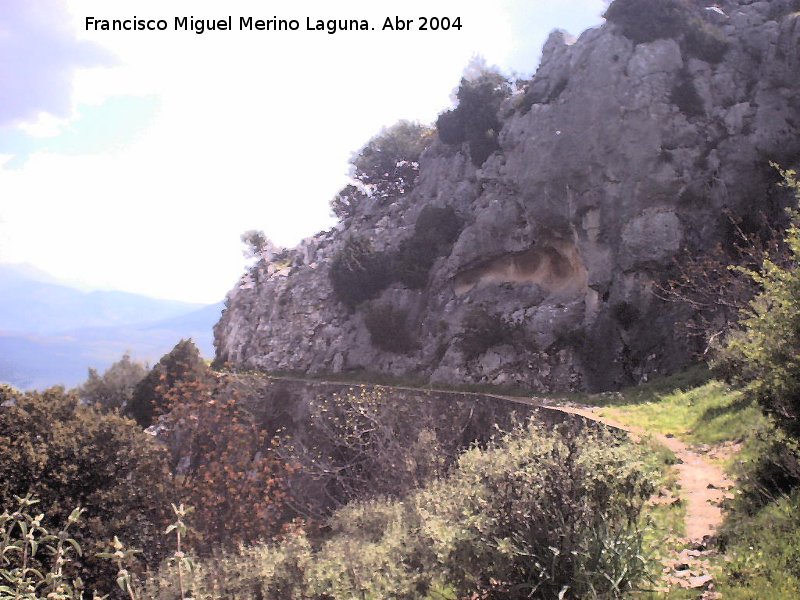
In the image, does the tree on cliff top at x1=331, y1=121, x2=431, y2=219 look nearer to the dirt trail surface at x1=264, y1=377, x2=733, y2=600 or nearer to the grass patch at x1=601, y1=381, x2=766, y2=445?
the grass patch at x1=601, y1=381, x2=766, y2=445

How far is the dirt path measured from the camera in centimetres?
564

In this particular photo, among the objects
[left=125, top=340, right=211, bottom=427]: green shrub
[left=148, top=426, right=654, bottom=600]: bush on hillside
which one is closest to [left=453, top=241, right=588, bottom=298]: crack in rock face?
[left=125, top=340, right=211, bottom=427]: green shrub

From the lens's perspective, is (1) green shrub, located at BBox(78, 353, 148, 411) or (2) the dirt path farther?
(1) green shrub, located at BBox(78, 353, 148, 411)

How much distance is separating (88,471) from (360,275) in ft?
71.9

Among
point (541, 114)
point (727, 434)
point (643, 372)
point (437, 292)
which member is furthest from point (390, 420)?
point (541, 114)

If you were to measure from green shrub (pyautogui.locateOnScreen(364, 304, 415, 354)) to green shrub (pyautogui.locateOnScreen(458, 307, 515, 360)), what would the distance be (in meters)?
3.24

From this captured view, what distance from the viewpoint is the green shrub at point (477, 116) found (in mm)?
31000

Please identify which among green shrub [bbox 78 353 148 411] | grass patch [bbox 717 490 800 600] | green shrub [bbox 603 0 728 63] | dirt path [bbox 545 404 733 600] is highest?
green shrub [bbox 603 0 728 63]

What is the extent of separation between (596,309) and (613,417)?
10283mm

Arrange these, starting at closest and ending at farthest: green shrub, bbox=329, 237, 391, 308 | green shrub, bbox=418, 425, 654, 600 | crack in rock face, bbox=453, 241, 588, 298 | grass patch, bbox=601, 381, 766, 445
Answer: green shrub, bbox=418, 425, 654, 600 → grass patch, bbox=601, 381, 766, 445 → crack in rock face, bbox=453, 241, 588, 298 → green shrub, bbox=329, 237, 391, 308

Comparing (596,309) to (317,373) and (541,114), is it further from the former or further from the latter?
(317,373)

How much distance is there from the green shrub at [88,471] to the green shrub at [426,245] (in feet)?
66.0

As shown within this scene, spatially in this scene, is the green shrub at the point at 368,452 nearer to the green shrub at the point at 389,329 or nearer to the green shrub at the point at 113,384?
the green shrub at the point at 389,329

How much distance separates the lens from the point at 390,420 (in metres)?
15.4
